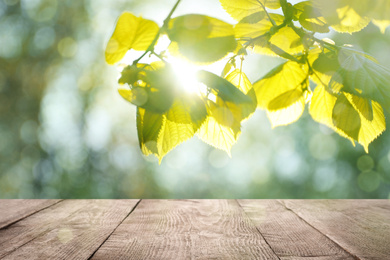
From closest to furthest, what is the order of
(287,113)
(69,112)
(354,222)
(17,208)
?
(287,113) → (354,222) → (17,208) → (69,112)

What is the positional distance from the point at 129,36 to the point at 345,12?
0.15 meters

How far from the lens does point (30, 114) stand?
625 centimetres

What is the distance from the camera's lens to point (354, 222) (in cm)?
89

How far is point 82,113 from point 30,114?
86 centimetres

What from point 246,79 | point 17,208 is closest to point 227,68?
point 246,79

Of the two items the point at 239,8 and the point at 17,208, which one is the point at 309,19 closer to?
the point at 239,8

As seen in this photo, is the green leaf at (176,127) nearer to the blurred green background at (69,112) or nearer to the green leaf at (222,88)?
the green leaf at (222,88)

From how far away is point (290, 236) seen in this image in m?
0.76

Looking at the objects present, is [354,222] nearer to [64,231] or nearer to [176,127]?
[64,231]

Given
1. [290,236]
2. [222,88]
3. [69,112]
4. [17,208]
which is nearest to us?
[222,88]

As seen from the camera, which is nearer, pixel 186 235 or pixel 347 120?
pixel 347 120

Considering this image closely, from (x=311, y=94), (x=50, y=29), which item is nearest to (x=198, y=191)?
(x=50, y=29)

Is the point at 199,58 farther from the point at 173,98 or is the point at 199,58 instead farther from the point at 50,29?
the point at 50,29

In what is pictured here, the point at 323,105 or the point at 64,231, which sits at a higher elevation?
the point at 323,105
